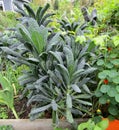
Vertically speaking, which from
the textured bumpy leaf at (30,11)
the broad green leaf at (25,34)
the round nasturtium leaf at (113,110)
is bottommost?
the round nasturtium leaf at (113,110)

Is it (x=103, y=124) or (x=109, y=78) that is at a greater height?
(x=109, y=78)

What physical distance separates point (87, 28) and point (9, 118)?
99 cm

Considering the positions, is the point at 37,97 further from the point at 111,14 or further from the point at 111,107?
the point at 111,14

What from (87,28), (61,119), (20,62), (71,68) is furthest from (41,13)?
(61,119)

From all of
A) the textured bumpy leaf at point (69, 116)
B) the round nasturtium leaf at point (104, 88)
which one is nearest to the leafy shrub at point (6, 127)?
the textured bumpy leaf at point (69, 116)

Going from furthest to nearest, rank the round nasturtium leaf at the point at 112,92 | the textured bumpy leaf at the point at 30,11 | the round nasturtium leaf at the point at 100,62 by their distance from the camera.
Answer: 1. the textured bumpy leaf at the point at 30,11
2. the round nasturtium leaf at the point at 100,62
3. the round nasturtium leaf at the point at 112,92

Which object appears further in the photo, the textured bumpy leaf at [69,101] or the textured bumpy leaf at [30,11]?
the textured bumpy leaf at [30,11]

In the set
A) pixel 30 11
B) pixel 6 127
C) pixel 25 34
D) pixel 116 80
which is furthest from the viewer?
pixel 30 11

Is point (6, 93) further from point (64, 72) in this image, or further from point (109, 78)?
point (109, 78)

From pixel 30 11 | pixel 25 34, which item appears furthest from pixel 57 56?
pixel 30 11

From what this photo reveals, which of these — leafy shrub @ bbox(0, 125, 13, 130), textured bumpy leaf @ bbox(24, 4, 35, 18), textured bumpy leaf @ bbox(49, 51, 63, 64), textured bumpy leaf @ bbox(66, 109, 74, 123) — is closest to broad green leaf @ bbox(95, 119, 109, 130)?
textured bumpy leaf @ bbox(66, 109, 74, 123)

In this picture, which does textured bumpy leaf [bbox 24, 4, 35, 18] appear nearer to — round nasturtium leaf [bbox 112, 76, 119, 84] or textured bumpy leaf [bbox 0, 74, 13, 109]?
textured bumpy leaf [bbox 0, 74, 13, 109]

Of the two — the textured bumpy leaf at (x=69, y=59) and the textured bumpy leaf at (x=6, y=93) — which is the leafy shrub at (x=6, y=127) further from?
the textured bumpy leaf at (x=69, y=59)

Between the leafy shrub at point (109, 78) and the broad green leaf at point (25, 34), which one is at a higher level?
the broad green leaf at point (25, 34)
